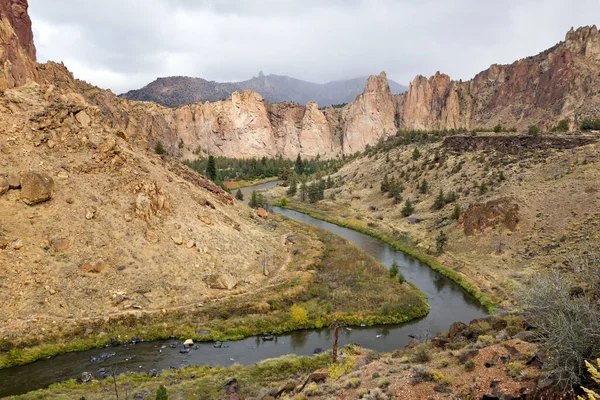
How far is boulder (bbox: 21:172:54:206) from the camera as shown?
32188mm

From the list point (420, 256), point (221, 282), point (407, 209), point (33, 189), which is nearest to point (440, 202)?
point (407, 209)

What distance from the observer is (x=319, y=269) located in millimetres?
41375

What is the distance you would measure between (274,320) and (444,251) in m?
26.7

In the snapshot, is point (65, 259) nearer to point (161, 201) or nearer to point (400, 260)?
point (161, 201)

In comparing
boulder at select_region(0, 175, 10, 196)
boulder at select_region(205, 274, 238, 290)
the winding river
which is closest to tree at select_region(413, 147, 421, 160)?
the winding river

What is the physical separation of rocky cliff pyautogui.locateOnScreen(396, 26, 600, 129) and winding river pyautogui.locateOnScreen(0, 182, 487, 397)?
339 ft

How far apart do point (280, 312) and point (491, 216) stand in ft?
102

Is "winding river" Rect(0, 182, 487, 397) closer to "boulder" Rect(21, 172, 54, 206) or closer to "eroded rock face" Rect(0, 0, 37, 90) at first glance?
"boulder" Rect(21, 172, 54, 206)

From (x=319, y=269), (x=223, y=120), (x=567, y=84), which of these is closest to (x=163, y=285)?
(x=319, y=269)

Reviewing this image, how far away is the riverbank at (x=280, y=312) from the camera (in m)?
26.1

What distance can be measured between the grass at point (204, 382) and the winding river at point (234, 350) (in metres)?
1.49

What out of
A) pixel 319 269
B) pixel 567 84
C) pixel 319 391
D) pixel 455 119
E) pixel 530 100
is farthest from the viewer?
pixel 455 119

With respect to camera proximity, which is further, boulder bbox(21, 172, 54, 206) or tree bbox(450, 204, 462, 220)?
tree bbox(450, 204, 462, 220)

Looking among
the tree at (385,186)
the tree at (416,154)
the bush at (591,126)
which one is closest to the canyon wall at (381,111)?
the bush at (591,126)
